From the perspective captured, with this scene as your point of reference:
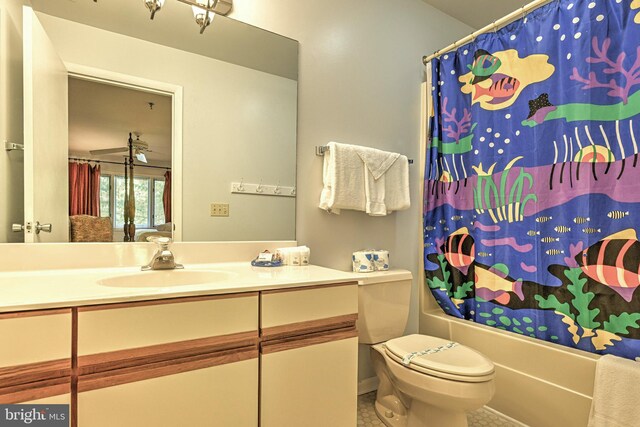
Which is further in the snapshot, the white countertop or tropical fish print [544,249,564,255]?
tropical fish print [544,249,564,255]

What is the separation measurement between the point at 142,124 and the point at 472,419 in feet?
7.20

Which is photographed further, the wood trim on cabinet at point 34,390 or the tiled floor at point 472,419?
the tiled floor at point 472,419

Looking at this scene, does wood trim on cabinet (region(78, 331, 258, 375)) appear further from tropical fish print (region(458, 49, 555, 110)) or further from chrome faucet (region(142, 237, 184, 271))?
tropical fish print (region(458, 49, 555, 110))

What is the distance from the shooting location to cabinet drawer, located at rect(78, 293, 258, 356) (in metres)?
0.82

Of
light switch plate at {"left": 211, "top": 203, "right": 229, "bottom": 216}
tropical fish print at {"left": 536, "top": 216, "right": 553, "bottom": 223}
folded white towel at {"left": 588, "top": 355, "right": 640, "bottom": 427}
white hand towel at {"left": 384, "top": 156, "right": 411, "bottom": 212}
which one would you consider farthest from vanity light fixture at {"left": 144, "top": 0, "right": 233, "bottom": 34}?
folded white towel at {"left": 588, "top": 355, "right": 640, "bottom": 427}

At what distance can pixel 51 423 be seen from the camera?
0.78m

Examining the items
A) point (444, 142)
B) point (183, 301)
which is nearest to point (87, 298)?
point (183, 301)

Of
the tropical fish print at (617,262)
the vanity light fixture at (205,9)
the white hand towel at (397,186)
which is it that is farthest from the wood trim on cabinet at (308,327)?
the vanity light fixture at (205,9)

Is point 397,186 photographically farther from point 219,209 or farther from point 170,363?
point 170,363

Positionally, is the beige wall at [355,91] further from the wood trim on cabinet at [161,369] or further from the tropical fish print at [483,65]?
the wood trim on cabinet at [161,369]

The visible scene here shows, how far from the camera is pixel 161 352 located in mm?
896

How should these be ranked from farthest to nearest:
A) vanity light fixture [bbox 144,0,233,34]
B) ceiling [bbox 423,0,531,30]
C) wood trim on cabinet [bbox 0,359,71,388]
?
ceiling [bbox 423,0,531,30] < vanity light fixture [bbox 144,0,233,34] < wood trim on cabinet [bbox 0,359,71,388]

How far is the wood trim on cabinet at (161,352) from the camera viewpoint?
819 millimetres

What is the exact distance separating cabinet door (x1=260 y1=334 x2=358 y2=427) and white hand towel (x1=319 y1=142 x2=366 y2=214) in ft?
2.42
